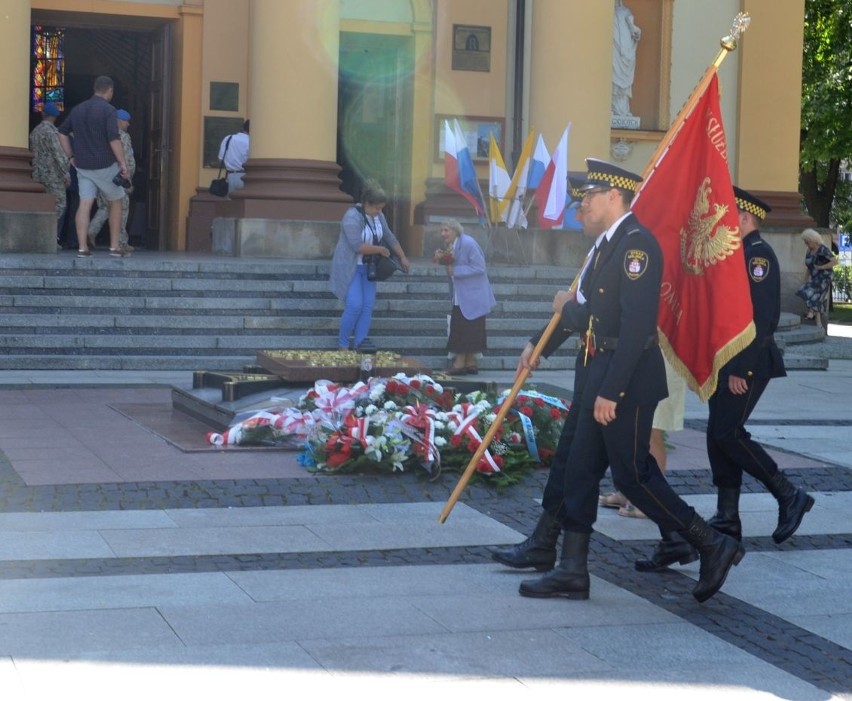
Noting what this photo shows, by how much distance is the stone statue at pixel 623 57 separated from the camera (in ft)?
73.2

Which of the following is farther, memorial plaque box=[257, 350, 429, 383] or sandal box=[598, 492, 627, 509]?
memorial plaque box=[257, 350, 429, 383]

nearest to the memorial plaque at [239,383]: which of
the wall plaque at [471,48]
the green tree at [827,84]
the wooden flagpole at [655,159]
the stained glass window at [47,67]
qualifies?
the wooden flagpole at [655,159]

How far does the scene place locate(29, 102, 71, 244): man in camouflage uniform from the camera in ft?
59.0

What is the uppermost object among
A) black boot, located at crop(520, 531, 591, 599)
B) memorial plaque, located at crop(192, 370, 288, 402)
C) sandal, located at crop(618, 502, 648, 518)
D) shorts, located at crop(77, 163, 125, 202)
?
shorts, located at crop(77, 163, 125, 202)

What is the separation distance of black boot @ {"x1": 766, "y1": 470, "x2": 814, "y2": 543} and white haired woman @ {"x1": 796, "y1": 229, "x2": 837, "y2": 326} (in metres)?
13.8

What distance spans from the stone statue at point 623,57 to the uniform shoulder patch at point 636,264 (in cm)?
1639

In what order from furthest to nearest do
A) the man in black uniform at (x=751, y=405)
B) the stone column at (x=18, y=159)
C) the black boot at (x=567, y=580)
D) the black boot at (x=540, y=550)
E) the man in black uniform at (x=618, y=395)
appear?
the stone column at (x=18, y=159) < the man in black uniform at (x=751, y=405) < the black boot at (x=540, y=550) < the black boot at (x=567, y=580) < the man in black uniform at (x=618, y=395)

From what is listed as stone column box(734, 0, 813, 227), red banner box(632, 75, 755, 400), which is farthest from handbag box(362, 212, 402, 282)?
stone column box(734, 0, 813, 227)

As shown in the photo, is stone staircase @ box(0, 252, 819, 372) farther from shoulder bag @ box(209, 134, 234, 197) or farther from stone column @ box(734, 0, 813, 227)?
stone column @ box(734, 0, 813, 227)

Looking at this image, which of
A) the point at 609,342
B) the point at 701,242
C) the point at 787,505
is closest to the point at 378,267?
the point at 787,505

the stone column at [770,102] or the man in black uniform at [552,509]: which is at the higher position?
the stone column at [770,102]

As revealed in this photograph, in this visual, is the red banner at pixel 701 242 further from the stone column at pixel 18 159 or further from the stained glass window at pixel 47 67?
the stained glass window at pixel 47 67

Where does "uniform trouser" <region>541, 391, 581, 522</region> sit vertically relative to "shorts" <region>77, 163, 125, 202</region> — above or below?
below

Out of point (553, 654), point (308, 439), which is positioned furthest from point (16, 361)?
point (553, 654)
